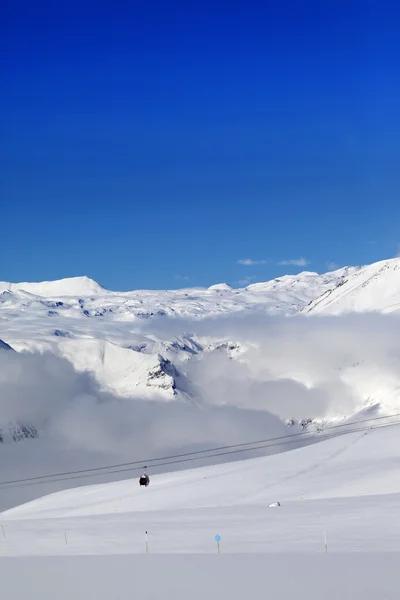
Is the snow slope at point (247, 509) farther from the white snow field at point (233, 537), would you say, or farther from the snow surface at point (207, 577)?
the snow surface at point (207, 577)

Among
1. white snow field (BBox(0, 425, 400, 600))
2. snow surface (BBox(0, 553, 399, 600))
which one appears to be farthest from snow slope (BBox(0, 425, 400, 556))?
snow surface (BBox(0, 553, 399, 600))

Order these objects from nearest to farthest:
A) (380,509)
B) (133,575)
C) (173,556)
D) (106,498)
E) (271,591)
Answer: (271,591) < (133,575) < (173,556) < (380,509) < (106,498)

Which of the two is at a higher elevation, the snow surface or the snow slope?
the snow slope

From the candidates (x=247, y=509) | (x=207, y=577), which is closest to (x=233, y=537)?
(x=247, y=509)

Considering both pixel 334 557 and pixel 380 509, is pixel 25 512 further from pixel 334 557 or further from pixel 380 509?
pixel 334 557

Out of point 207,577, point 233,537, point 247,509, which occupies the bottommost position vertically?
point 207,577

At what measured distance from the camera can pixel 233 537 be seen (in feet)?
114

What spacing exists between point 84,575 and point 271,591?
698 cm

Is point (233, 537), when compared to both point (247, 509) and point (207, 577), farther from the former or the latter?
point (207, 577)

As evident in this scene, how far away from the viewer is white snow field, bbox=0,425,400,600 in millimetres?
23984

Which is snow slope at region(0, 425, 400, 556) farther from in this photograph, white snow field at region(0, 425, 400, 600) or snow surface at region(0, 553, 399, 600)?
snow surface at region(0, 553, 399, 600)

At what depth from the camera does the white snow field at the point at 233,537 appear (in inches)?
944

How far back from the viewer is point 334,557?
1030 inches

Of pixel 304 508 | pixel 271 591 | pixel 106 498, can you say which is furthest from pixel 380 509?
pixel 106 498
